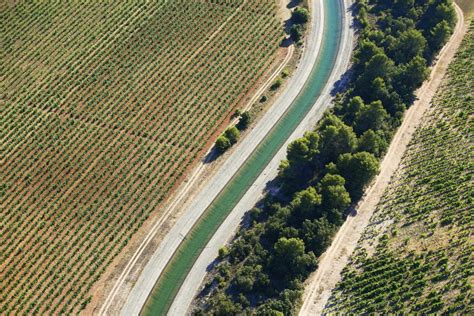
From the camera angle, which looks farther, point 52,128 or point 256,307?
point 52,128

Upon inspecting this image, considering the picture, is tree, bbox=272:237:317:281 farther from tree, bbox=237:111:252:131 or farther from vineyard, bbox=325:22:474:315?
tree, bbox=237:111:252:131

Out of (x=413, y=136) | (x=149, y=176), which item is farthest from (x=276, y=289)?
(x=413, y=136)

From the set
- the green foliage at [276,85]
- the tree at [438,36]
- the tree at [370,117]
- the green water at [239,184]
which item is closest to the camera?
the green water at [239,184]

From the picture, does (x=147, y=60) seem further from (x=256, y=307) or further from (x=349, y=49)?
(x=256, y=307)

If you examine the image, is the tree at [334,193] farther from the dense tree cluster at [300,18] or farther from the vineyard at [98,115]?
the dense tree cluster at [300,18]

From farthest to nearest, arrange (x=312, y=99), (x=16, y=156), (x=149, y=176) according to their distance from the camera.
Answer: (x=312, y=99)
(x=16, y=156)
(x=149, y=176)

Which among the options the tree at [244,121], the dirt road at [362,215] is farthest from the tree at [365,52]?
the tree at [244,121]
